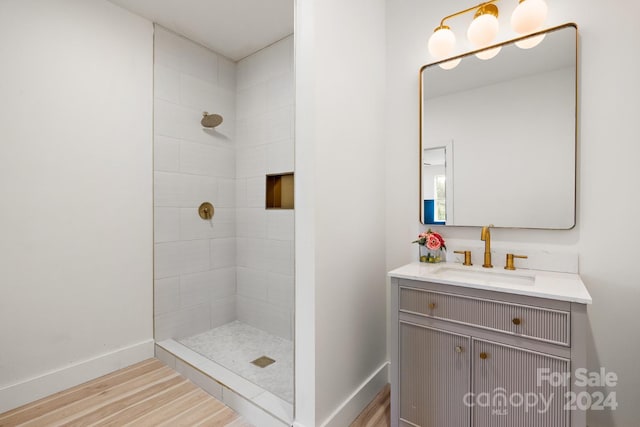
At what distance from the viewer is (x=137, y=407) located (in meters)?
1.71

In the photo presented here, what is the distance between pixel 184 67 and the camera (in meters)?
2.48

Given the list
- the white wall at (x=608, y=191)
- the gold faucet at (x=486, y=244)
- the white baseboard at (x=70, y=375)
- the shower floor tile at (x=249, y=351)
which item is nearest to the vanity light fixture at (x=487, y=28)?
the white wall at (x=608, y=191)

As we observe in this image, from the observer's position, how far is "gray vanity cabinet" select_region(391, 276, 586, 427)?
114 centimetres

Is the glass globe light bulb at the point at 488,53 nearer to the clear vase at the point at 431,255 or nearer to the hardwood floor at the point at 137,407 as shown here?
the clear vase at the point at 431,255

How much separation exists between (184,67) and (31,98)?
3.53ft

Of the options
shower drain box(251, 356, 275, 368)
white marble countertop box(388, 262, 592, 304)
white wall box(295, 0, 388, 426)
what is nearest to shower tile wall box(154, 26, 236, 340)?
shower drain box(251, 356, 275, 368)

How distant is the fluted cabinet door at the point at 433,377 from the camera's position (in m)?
1.34

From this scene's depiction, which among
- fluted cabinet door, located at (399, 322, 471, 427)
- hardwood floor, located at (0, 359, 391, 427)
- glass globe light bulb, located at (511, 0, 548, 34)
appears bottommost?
hardwood floor, located at (0, 359, 391, 427)

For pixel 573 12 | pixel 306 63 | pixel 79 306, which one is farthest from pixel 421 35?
pixel 79 306

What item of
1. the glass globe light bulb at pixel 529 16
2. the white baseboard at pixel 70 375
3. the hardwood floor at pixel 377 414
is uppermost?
the glass globe light bulb at pixel 529 16

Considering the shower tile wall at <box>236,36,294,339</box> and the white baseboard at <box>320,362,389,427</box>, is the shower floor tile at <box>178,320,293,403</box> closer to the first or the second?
the shower tile wall at <box>236,36,294,339</box>

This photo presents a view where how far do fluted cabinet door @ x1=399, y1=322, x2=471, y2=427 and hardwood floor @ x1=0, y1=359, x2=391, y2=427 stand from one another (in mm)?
290

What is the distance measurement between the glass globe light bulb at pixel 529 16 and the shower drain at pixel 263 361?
97.4 inches

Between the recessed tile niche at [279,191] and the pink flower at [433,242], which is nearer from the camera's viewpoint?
the pink flower at [433,242]
